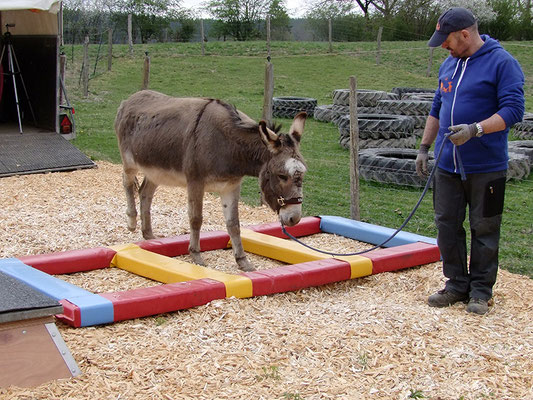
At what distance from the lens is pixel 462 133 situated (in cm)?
482

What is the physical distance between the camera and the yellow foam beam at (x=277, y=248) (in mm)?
6652

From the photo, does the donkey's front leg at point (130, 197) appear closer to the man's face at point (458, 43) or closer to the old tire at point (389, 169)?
the man's face at point (458, 43)

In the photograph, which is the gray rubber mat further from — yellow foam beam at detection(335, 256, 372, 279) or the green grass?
the green grass

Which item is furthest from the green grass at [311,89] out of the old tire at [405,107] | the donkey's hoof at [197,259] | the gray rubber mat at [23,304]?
the gray rubber mat at [23,304]

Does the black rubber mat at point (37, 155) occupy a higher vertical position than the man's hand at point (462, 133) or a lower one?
lower

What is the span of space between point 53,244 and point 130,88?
635 inches

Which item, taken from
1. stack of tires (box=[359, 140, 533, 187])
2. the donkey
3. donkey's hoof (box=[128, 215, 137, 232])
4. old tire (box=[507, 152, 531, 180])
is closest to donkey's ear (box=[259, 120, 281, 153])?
the donkey

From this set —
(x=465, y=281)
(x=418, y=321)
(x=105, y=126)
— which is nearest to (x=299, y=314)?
(x=418, y=321)

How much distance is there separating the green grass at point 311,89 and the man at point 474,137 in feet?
5.02

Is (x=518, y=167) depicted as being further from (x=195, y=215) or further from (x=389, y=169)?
(x=195, y=215)

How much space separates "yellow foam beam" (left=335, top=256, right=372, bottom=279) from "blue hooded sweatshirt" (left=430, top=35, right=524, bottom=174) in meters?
1.32

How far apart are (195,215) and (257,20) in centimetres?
3518

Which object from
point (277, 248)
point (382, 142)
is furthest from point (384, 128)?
point (277, 248)

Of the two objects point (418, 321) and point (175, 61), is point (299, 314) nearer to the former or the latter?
point (418, 321)
